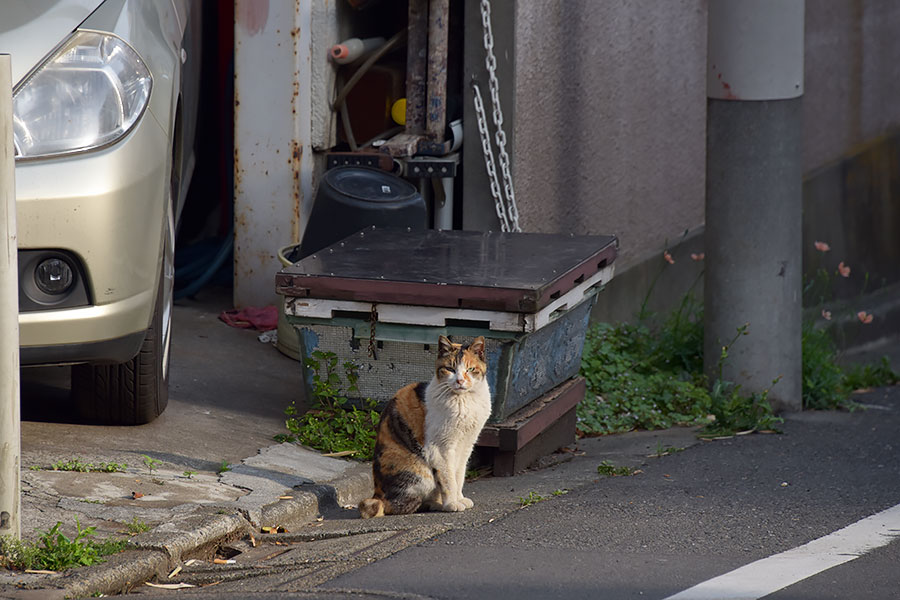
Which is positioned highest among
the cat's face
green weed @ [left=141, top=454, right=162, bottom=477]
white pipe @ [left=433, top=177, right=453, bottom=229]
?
white pipe @ [left=433, top=177, right=453, bottom=229]

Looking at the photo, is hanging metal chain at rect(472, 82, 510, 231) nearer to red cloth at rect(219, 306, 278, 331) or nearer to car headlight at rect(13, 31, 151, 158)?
red cloth at rect(219, 306, 278, 331)

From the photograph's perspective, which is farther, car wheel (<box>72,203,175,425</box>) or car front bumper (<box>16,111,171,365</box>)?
car wheel (<box>72,203,175,425</box>)

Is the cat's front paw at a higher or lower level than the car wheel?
lower

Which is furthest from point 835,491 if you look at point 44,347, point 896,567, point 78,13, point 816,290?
point 816,290

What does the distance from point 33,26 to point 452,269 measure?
190cm

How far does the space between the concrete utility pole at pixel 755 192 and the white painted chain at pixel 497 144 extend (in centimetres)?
112

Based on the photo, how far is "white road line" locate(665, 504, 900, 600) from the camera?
3.55 m

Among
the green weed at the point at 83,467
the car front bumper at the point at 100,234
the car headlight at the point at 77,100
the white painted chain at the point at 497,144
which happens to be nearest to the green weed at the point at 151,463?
the green weed at the point at 83,467

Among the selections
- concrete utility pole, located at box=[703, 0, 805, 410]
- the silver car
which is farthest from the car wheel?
concrete utility pole, located at box=[703, 0, 805, 410]

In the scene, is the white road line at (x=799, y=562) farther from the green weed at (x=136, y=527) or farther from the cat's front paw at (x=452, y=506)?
the green weed at (x=136, y=527)

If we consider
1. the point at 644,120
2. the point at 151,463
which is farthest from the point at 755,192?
the point at 151,463

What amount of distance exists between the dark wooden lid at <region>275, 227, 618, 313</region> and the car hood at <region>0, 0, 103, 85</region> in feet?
4.47

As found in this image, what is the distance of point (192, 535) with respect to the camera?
3.93 metres

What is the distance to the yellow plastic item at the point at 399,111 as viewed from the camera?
7.29 m
